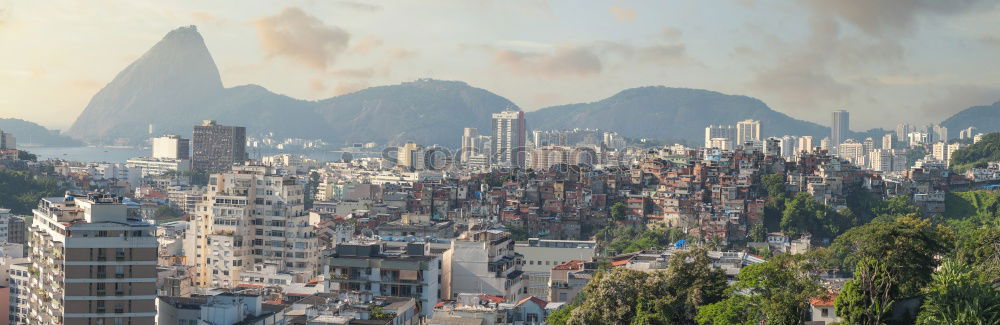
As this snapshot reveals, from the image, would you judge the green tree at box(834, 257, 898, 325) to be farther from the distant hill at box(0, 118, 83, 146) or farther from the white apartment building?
the distant hill at box(0, 118, 83, 146)

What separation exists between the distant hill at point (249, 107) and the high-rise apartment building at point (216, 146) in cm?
7848

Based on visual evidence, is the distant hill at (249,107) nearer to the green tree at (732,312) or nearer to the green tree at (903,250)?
the green tree at (732,312)

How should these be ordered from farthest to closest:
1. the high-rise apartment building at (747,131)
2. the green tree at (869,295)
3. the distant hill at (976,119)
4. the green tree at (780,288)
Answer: the distant hill at (976,119) < the high-rise apartment building at (747,131) < the green tree at (780,288) < the green tree at (869,295)

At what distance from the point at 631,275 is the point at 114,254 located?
20.5ft

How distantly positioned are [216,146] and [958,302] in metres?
57.8

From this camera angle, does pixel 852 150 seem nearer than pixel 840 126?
Yes

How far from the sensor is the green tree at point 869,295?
11281mm

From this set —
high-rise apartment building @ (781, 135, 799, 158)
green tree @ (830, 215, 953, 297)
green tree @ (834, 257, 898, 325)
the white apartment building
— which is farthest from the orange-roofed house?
high-rise apartment building @ (781, 135, 799, 158)

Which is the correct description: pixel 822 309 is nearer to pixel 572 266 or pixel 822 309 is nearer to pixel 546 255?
pixel 572 266

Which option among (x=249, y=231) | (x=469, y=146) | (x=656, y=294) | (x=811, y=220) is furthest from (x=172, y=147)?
(x=656, y=294)

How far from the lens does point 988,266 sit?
13.4 m

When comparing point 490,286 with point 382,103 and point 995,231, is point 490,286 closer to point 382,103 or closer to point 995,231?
point 995,231

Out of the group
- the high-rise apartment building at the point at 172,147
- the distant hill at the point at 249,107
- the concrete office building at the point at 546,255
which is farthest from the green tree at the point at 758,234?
the distant hill at the point at 249,107

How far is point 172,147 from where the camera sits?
83.9 metres
